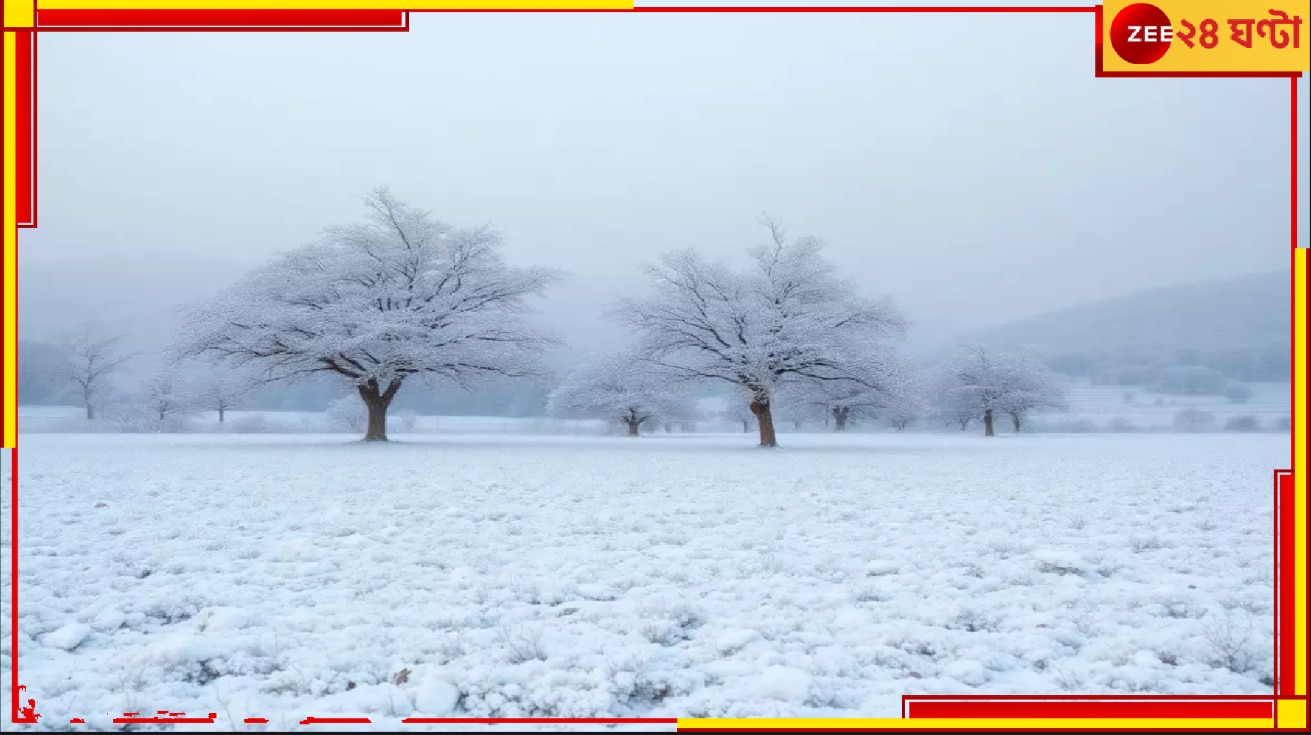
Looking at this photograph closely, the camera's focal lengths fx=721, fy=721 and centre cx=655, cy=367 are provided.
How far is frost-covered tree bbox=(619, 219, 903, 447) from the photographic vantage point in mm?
22469

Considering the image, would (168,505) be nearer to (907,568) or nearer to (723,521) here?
(723,521)

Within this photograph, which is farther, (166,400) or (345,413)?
(345,413)

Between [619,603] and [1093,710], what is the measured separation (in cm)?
250

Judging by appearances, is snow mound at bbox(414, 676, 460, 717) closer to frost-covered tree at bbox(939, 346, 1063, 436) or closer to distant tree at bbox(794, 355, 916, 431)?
distant tree at bbox(794, 355, 916, 431)

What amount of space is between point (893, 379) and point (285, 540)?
64.5 feet

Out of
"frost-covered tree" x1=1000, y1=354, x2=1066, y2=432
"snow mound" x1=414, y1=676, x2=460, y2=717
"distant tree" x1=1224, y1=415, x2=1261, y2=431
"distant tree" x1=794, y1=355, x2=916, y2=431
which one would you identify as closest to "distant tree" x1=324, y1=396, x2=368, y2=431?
"distant tree" x1=794, y1=355, x2=916, y2=431

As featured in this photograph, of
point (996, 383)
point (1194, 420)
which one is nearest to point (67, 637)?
point (996, 383)

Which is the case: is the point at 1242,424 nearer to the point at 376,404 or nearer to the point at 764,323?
the point at 764,323

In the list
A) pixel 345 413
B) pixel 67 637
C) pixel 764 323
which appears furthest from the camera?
pixel 345 413

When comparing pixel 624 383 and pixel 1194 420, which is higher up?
A: pixel 624 383

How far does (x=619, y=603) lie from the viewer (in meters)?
4.43

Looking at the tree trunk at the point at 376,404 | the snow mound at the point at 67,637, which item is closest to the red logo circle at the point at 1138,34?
the snow mound at the point at 67,637

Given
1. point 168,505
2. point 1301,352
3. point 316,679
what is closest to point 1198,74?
point 1301,352

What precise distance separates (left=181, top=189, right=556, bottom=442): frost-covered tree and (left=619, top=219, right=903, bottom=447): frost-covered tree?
15.4 feet
